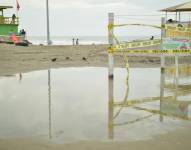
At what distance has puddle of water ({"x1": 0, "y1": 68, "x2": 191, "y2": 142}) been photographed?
7430 mm

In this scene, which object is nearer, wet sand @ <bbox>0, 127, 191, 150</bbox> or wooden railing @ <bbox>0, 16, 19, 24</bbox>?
wet sand @ <bbox>0, 127, 191, 150</bbox>

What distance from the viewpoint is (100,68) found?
19891 millimetres

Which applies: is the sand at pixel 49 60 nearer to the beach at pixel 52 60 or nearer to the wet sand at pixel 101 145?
the beach at pixel 52 60

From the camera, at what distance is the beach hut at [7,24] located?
128 feet

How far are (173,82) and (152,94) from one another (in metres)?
2.92

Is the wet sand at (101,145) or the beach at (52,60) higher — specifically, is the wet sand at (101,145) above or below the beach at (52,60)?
below

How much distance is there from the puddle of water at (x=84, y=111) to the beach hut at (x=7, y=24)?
25274 mm

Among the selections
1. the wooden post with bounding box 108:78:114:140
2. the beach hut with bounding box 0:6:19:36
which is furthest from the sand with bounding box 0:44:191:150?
the beach hut with bounding box 0:6:19:36

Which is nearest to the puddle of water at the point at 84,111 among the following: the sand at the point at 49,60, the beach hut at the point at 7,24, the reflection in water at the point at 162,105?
the reflection in water at the point at 162,105

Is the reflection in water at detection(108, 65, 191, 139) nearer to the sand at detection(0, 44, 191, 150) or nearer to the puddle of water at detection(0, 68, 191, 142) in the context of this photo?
the puddle of water at detection(0, 68, 191, 142)

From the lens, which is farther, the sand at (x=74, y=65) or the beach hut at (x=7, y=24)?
the beach hut at (x=7, y=24)

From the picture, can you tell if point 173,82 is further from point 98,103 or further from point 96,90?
point 98,103

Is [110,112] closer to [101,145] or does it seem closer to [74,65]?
[101,145]

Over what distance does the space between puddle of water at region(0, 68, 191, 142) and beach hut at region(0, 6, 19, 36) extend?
995 inches
